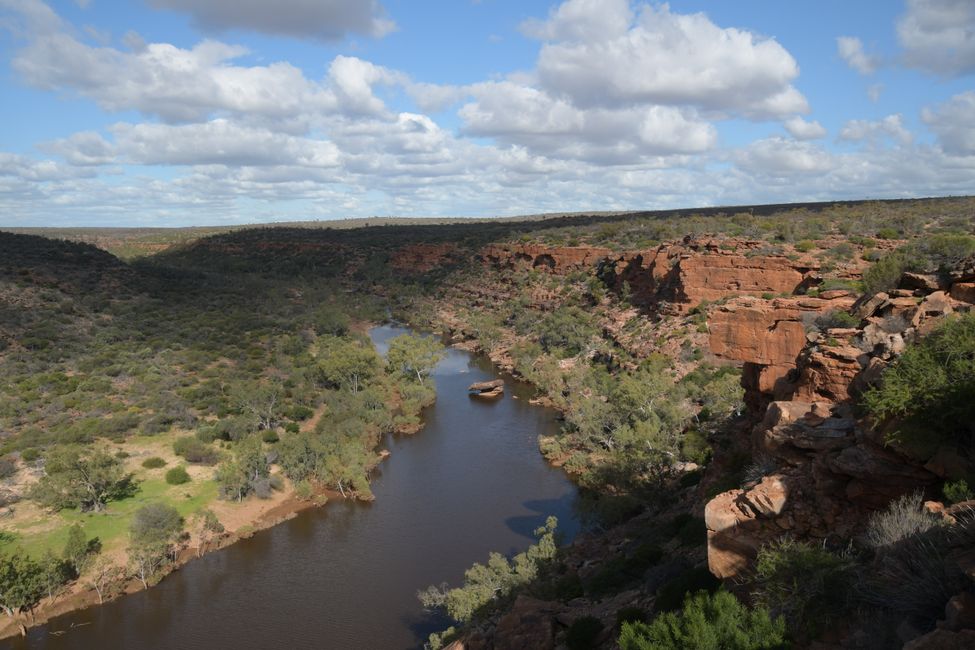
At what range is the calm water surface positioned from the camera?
19000mm

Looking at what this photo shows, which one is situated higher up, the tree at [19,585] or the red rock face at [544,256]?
the red rock face at [544,256]

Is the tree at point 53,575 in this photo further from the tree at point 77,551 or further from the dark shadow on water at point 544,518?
the dark shadow on water at point 544,518

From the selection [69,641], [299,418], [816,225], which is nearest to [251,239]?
[299,418]

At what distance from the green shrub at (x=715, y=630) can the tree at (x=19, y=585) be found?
19.6 m

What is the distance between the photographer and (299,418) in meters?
35.5

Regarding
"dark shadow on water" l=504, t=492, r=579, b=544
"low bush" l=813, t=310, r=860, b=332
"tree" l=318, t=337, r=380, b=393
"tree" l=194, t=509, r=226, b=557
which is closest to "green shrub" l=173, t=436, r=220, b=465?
"tree" l=194, t=509, r=226, b=557

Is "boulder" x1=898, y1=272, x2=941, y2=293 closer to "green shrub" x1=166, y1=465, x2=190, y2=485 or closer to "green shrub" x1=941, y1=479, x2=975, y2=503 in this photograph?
"green shrub" x1=941, y1=479, x2=975, y2=503

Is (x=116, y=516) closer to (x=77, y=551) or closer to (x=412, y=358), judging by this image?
(x=77, y=551)

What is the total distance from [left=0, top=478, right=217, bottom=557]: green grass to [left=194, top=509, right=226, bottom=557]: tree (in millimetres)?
751

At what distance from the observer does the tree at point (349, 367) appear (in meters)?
40.6

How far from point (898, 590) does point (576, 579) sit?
34.8 ft

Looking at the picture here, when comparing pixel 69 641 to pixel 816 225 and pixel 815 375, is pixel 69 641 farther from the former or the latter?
pixel 816 225

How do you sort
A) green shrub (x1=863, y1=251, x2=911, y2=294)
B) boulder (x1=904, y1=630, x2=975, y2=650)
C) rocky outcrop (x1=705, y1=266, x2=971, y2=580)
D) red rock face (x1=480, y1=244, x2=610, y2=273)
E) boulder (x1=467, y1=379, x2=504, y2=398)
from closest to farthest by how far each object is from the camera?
boulder (x1=904, y1=630, x2=975, y2=650), rocky outcrop (x1=705, y1=266, x2=971, y2=580), green shrub (x1=863, y1=251, x2=911, y2=294), boulder (x1=467, y1=379, x2=504, y2=398), red rock face (x1=480, y1=244, x2=610, y2=273)

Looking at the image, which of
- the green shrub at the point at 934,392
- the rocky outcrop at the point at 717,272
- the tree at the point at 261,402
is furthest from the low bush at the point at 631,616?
the rocky outcrop at the point at 717,272
